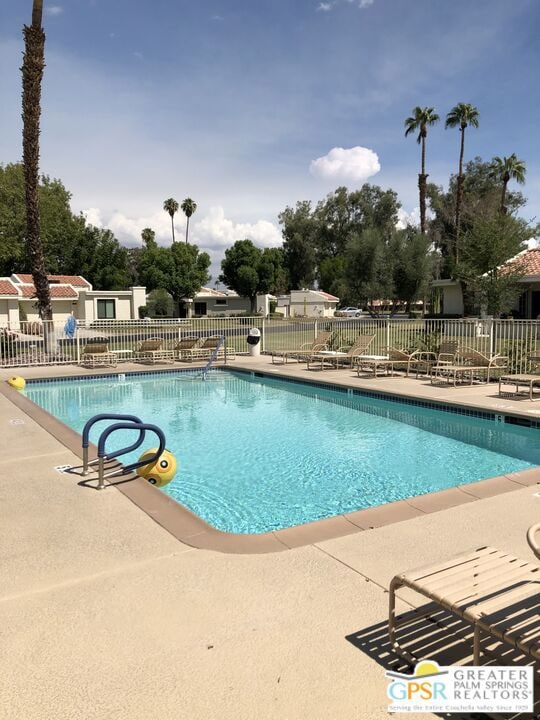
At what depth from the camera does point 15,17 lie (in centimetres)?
1920

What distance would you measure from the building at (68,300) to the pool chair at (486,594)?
122ft

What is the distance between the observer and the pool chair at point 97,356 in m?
17.8

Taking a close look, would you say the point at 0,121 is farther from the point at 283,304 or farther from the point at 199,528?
the point at 283,304

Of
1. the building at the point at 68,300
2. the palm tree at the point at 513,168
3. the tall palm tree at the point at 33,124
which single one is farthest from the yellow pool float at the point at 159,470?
the palm tree at the point at 513,168

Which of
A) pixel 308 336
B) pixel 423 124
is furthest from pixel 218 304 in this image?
pixel 308 336

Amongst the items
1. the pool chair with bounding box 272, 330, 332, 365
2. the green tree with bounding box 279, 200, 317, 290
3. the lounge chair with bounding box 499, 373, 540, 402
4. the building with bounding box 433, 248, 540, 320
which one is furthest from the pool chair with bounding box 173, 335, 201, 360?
the green tree with bounding box 279, 200, 317, 290

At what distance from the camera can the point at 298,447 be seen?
8.65m

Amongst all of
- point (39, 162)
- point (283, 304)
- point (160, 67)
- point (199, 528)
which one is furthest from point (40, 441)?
point (283, 304)

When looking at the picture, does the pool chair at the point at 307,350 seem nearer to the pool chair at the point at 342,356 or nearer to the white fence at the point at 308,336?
the pool chair at the point at 342,356

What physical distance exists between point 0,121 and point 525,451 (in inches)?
965

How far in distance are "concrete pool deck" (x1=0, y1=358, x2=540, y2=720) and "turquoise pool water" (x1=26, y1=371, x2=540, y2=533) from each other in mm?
1643

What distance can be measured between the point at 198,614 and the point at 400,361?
40.2 feet

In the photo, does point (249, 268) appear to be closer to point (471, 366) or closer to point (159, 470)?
point (471, 366)

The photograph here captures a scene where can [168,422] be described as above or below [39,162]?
below
